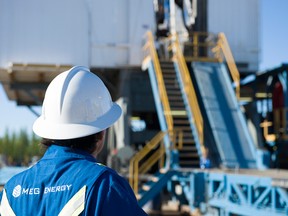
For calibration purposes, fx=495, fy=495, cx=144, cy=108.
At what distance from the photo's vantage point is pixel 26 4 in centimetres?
1553

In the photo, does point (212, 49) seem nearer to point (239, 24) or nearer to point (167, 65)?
point (239, 24)

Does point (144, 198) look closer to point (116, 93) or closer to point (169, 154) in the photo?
point (169, 154)

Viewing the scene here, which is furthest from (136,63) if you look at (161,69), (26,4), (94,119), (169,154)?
(94,119)

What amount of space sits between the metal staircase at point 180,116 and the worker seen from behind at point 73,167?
10672mm

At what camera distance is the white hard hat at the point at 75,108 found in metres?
1.89

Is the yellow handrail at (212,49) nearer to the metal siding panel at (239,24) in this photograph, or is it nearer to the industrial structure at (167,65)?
the industrial structure at (167,65)

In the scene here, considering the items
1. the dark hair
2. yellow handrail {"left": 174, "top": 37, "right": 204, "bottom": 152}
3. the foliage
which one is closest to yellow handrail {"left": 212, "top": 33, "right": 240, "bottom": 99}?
yellow handrail {"left": 174, "top": 37, "right": 204, "bottom": 152}

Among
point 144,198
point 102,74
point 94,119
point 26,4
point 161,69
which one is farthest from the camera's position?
point 102,74

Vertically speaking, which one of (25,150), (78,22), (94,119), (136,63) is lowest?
(25,150)

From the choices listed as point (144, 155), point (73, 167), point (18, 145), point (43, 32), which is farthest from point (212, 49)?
point (18, 145)

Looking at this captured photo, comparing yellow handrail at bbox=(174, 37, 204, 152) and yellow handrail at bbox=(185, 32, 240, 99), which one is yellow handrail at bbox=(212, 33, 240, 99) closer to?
yellow handrail at bbox=(185, 32, 240, 99)

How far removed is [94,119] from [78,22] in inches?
558

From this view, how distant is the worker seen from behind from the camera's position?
1630 mm

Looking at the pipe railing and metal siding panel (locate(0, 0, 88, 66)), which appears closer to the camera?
the pipe railing
